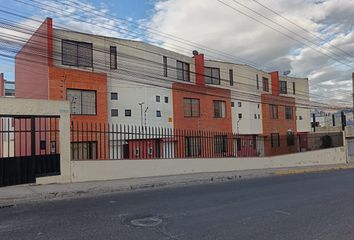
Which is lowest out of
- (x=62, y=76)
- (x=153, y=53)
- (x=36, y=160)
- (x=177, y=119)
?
(x=36, y=160)

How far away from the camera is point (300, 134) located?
48562 mm

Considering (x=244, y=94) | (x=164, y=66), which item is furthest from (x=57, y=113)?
(x=244, y=94)

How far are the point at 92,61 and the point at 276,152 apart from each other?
25.0 metres

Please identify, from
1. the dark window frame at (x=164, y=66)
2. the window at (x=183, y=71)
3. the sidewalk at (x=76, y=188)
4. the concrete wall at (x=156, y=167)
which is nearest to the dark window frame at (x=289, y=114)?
the window at (x=183, y=71)

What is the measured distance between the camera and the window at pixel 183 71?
33469 mm

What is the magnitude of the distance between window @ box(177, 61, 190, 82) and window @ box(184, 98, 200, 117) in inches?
76.6

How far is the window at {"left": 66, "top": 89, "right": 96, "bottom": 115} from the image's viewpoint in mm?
24750

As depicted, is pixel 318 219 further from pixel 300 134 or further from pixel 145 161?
pixel 300 134

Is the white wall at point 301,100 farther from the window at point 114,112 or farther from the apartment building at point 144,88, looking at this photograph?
the window at point 114,112

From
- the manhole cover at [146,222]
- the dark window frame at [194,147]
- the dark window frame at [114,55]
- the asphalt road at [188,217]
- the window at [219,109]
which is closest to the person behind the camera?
the asphalt road at [188,217]

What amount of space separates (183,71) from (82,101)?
37.6ft

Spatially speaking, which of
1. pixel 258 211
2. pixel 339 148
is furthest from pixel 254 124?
pixel 258 211

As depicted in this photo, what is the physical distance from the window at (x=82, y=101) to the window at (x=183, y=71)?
9824 millimetres

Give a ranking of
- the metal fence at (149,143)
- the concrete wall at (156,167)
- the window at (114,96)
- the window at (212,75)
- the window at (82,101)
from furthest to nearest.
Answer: the window at (212,75) → the window at (114,96) → the window at (82,101) → the metal fence at (149,143) → the concrete wall at (156,167)
